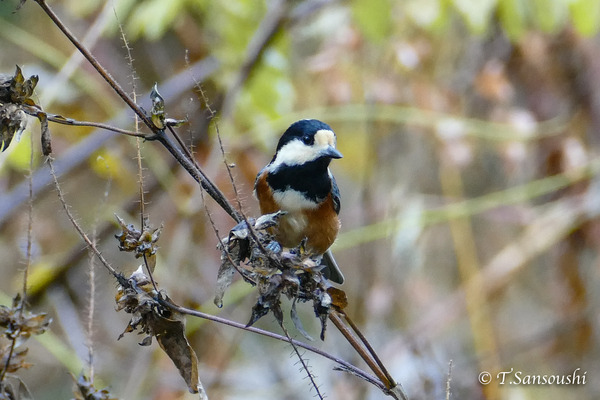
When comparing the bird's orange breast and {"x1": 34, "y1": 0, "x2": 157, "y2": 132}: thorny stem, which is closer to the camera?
{"x1": 34, "y1": 0, "x2": 157, "y2": 132}: thorny stem

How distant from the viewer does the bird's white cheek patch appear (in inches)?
97.0

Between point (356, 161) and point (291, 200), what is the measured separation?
6.25ft

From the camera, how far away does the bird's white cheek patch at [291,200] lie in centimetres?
246

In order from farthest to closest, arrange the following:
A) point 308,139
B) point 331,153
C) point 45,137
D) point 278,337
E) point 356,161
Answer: point 356,161 → point 308,139 → point 331,153 → point 278,337 → point 45,137

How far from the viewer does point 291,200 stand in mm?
2471

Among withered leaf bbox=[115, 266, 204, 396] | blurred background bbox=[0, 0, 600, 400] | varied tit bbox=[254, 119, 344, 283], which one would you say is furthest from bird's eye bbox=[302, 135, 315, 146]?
withered leaf bbox=[115, 266, 204, 396]

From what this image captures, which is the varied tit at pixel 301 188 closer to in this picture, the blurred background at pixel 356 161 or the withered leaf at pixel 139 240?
the blurred background at pixel 356 161

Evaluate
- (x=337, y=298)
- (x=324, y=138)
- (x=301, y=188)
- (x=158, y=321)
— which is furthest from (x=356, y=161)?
(x=158, y=321)

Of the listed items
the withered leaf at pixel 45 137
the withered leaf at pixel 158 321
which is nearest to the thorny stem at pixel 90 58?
the withered leaf at pixel 45 137

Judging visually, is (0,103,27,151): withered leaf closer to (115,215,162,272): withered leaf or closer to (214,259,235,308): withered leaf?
(115,215,162,272): withered leaf

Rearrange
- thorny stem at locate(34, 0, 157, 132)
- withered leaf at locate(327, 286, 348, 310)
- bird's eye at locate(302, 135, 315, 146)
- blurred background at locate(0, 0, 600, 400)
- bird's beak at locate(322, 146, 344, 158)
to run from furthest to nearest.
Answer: blurred background at locate(0, 0, 600, 400) → bird's eye at locate(302, 135, 315, 146) → bird's beak at locate(322, 146, 344, 158) → withered leaf at locate(327, 286, 348, 310) → thorny stem at locate(34, 0, 157, 132)

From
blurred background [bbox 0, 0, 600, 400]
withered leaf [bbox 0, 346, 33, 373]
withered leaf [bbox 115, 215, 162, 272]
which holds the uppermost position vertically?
blurred background [bbox 0, 0, 600, 400]

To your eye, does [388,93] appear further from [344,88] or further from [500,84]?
[500,84]

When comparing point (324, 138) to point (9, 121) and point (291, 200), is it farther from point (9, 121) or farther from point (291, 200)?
point (9, 121)
